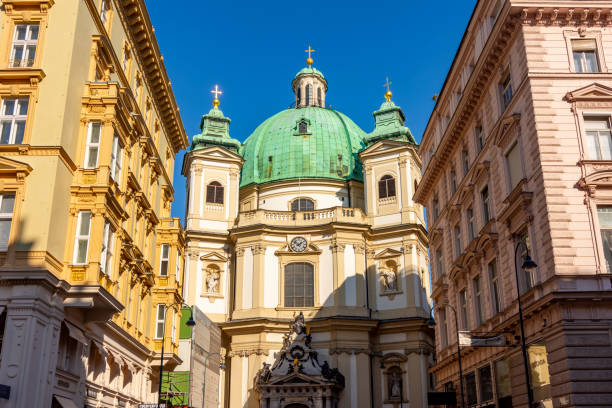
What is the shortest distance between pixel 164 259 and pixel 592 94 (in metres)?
23.6

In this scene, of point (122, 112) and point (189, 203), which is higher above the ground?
point (189, 203)

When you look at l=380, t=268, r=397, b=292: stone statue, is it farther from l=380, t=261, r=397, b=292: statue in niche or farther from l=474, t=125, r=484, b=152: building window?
l=474, t=125, r=484, b=152: building window

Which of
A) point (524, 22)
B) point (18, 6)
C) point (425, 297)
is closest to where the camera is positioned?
point (18, 6)

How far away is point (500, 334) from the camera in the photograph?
1069 inches

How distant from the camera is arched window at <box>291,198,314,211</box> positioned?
210 feet

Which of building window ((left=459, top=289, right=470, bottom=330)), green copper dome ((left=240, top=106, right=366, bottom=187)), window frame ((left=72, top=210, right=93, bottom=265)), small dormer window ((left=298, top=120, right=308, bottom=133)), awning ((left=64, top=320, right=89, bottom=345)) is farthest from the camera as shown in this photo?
small dormer window ((left=298, top=120, right=308, bottom=133))

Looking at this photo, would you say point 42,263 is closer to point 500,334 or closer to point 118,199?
point 118,199

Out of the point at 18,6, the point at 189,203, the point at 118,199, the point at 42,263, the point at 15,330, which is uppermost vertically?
the point at 189,203

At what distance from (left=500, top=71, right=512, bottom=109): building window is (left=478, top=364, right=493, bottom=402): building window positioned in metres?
11.6

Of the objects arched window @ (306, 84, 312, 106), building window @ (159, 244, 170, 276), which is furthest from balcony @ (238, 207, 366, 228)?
arched window @ (306, 84, 312, 106)

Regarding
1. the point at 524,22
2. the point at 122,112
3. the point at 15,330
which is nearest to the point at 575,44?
the point at 524,22

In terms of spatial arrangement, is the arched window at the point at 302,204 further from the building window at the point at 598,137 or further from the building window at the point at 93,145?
the building window at the point at 598,137

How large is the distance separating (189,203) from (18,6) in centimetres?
3893

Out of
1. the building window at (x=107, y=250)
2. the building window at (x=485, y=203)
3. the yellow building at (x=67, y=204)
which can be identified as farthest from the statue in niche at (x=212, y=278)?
the building window at (x=107, y=250)
